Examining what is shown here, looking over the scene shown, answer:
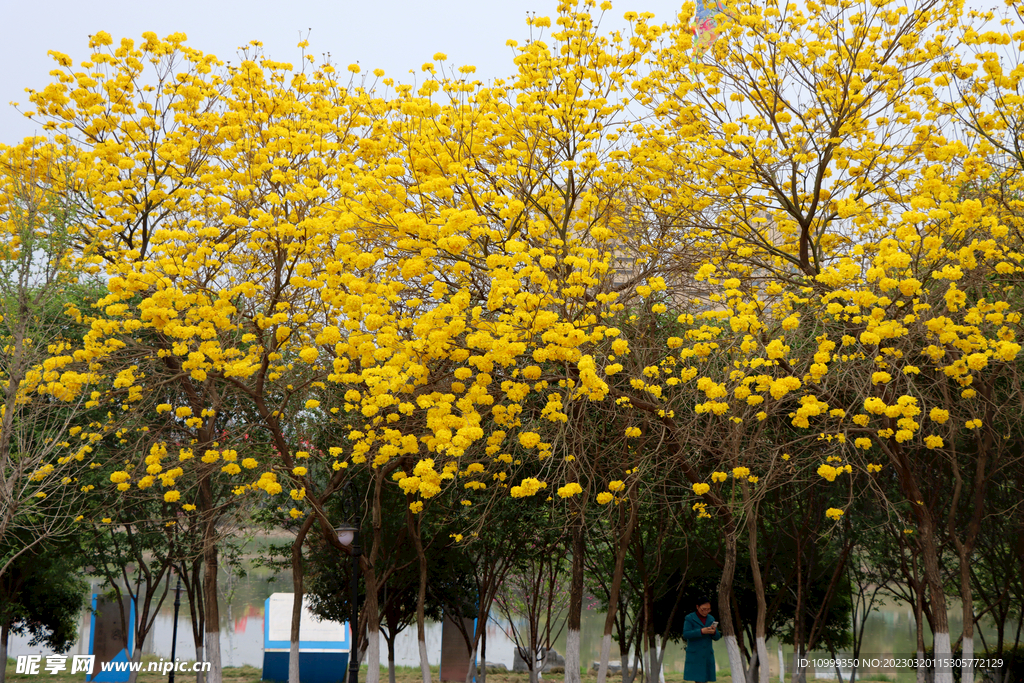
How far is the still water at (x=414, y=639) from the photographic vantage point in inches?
875

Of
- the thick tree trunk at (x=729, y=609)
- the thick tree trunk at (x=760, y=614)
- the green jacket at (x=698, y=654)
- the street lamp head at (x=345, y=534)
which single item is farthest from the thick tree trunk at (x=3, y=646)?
the thick tree trunk at (x=760, y=614)

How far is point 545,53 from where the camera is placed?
8852 millimetres

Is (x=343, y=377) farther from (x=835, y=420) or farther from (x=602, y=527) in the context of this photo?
(x=602, y=527)

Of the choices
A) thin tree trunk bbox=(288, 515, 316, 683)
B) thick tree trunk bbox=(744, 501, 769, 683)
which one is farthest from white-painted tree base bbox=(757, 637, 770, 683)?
thin tree trunk bbox=(288, 515, 316, 683)

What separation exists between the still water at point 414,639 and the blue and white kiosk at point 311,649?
5176mm

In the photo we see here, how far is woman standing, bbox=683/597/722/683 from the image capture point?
363 inches

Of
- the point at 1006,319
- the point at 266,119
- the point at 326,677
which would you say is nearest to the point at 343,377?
the point at 266,119

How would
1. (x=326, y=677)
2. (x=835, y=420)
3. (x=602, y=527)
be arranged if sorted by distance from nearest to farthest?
(x=835, y=420) < (x=602, y=527) < (x=326, y=677)

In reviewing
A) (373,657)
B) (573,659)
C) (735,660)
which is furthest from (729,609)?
(373,657)

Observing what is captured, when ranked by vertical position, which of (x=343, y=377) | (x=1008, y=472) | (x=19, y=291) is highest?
(x=19, y=291)

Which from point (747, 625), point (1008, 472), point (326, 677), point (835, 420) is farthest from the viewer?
point (326, 677)

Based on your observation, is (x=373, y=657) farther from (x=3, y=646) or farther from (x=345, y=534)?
(x=3, y=646)

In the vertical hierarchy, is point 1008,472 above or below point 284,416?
below

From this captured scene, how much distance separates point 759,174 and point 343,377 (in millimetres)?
4659
